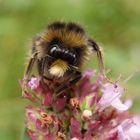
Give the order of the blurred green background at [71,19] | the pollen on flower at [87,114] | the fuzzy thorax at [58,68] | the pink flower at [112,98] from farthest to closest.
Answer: the blurred green background at [71,19]
the pink flower at [112,98]
the pollen on flower at [87,114]
the fuzzy thorax at [58,68]

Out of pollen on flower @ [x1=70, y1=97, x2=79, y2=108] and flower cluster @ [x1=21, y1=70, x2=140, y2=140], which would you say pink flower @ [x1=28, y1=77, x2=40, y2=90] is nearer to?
flower cluster @ [x1=21, y1=70, x2=140, y2=140]

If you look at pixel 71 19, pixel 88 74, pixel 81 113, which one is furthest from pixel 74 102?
pixel 71 19

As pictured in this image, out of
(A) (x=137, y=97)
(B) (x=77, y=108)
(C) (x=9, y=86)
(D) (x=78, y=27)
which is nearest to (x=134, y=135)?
(B) (x=77, y=108)

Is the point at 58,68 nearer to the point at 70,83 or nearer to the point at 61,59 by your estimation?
the point at 61,59

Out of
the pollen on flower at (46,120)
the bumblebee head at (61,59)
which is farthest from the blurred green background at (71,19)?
the bumblebee head at (61,59)

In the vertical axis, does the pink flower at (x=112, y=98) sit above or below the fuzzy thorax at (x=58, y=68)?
below

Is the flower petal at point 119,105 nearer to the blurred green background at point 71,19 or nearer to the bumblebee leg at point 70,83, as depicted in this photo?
the bumblebee leg at point 70,83
